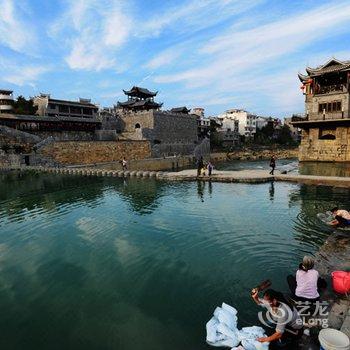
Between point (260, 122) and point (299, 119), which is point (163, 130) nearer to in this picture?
point (299, 119)

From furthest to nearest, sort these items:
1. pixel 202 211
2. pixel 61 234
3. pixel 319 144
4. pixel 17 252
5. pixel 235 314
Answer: pixel 319 144
pixel 202 211
pixel 61 234
pixel 17 252
pixel 235 314

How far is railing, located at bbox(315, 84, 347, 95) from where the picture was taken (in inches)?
1514

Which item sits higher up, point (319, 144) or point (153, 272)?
point (319, 144)

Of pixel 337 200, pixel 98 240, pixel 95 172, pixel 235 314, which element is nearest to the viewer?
pixel 235 314

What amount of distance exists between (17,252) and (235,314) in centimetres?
882

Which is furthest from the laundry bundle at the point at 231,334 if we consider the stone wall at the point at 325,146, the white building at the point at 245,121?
the white building at the point at 245,121

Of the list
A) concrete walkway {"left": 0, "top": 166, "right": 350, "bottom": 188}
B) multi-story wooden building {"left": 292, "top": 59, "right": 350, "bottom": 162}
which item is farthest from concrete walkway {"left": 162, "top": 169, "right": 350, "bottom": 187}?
multi-story wooden building {"left": 292, "top": 59, "right": 350, "bottom": 162}

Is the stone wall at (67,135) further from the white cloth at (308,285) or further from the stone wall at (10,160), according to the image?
the white cloth at (308,285)

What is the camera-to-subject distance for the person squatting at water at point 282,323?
5786 millimetres

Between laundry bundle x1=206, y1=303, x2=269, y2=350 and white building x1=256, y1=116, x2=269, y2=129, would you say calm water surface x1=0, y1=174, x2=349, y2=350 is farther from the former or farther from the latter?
white building x1=256, y1=116, x2=269, y2=129

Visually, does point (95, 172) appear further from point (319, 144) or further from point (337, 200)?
point (319, 144)

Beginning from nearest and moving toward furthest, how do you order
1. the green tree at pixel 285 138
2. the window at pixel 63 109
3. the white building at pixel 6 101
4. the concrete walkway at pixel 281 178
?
the concrete walkway at pixel 281 178 < the white building at pixel 6 101 < the window at pixel 63 109 < the green tree at pixel 285 138

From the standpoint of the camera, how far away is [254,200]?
19.3 metres

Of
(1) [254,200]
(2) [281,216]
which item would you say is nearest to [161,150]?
(1) [254,200]
